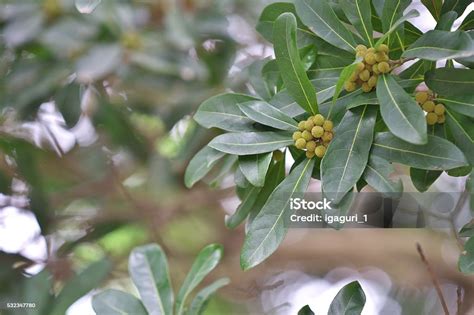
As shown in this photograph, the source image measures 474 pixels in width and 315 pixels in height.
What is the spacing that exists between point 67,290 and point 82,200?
355 mm

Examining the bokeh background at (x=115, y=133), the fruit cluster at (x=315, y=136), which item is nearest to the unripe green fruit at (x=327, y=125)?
the fruit cluster at (x=315, y=136)

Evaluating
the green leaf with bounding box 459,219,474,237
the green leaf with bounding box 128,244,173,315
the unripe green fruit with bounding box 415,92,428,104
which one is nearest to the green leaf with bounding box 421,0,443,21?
the unripe green fruit with bounding box 415,92,428,104

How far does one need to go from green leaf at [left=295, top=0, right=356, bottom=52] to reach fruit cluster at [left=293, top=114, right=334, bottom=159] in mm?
79

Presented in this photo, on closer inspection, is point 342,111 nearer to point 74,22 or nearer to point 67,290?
point 67,290

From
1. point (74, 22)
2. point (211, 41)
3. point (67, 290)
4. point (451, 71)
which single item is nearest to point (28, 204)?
point (67, 290)

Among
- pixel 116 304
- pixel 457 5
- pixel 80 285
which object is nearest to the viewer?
pixel 457 5

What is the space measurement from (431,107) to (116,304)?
1.34 ft

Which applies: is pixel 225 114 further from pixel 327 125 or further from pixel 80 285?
pixel 80 285

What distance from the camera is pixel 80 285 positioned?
3.22 feet

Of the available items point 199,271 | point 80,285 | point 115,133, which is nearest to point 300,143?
point 199,271

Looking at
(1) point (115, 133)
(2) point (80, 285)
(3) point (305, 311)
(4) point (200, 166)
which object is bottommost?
(2) point (80, 285)

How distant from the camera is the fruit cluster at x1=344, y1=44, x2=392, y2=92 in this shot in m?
0.52

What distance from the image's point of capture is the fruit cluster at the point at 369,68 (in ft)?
1.72

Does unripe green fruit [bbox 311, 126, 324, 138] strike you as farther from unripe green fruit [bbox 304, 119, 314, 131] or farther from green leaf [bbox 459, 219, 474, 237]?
green leaf [bbox 459, 219, 474, 237]
